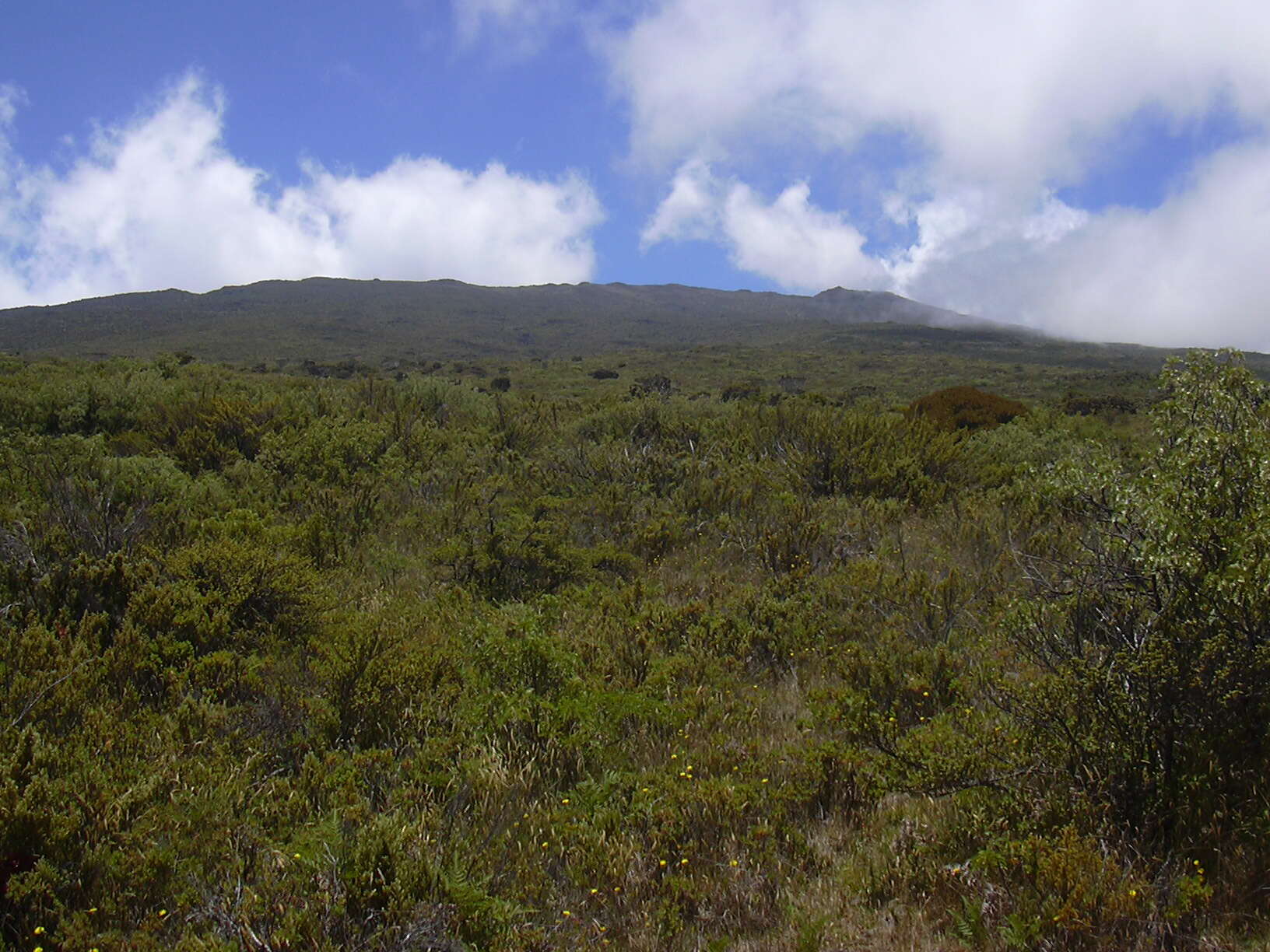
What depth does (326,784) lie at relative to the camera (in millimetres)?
3064

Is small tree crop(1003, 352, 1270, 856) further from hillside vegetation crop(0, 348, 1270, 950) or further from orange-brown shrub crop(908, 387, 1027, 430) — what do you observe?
orange-brown shrub crop(908, 387, 1027, 430)

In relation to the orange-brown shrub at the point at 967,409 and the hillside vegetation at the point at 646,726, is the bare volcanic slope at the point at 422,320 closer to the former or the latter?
the orange-brown shrub at the point at 967,409

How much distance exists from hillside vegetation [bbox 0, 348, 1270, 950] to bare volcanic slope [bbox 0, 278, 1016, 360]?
5146cm

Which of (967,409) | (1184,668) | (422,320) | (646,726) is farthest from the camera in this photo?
(422,320)

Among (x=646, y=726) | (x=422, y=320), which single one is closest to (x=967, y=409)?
(x=646, y=726)

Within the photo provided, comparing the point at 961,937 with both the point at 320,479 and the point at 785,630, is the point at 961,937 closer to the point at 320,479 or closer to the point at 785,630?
the point at 785,630

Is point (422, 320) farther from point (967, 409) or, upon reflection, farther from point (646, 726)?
point (646, 726)

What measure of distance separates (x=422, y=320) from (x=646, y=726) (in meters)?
121

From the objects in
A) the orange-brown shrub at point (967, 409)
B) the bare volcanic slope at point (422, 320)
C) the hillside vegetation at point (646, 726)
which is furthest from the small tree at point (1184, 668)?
the bare volcanic slope at point (422, 320)

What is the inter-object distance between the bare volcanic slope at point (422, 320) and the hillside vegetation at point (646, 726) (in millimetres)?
51461

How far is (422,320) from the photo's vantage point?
385 ft

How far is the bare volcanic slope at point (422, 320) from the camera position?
3152 inches

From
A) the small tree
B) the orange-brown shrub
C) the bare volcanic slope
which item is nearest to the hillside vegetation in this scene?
the small tree

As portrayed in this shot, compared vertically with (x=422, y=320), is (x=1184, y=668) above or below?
below
